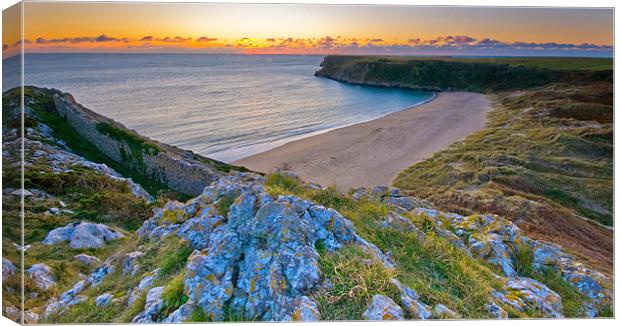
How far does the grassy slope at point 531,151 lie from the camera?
8844mm

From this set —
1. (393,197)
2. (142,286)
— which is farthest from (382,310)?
(393,197)

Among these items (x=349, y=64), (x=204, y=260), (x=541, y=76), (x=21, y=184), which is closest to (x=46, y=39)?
(x=21, y=184)

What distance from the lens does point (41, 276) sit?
7.06 m

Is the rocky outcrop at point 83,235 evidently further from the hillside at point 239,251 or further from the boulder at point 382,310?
the boulder at point 382,310

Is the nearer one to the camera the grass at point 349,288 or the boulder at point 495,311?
the grass at point 349,288

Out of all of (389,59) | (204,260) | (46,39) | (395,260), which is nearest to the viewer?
(204,260)

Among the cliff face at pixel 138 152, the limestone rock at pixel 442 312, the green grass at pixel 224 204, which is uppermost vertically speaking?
the cliff face at pixel 138 152

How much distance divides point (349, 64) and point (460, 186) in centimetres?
261

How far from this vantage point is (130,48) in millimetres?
8484

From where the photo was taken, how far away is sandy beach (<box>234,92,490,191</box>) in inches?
354

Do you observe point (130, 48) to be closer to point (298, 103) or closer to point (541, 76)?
point (298, 103)

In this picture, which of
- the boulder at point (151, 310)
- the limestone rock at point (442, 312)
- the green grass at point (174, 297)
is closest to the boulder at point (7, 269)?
the boulder at point (151, 310)

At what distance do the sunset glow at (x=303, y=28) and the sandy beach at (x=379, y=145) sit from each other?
1.37 metres

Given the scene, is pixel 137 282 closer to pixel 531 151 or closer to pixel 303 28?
pixel 303 28
